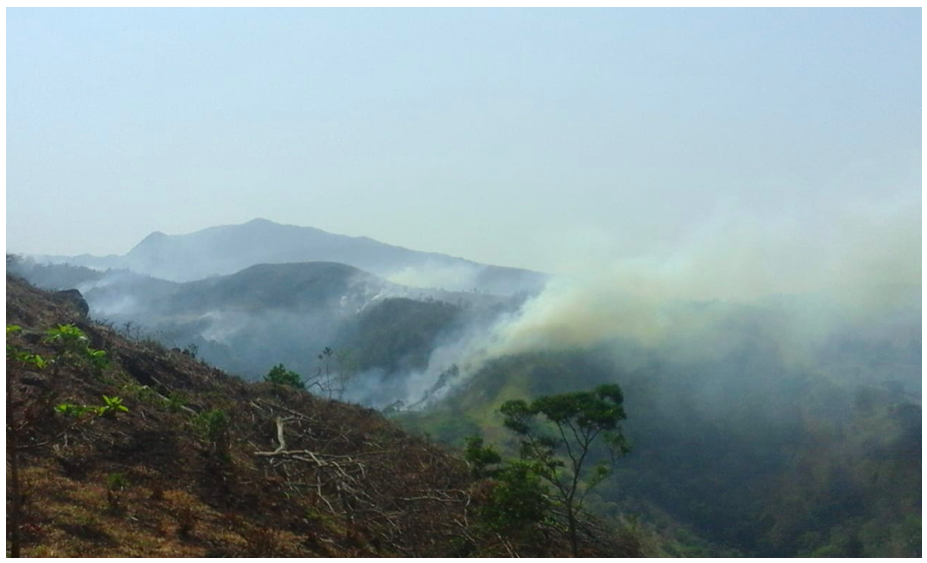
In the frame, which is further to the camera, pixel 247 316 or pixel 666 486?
pixel 247 316

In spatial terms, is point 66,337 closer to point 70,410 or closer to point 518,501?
point 70,410

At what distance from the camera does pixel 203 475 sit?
18047 mm

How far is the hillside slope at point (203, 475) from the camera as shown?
1397cm

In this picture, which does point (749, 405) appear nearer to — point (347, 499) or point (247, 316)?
point (347, 499)

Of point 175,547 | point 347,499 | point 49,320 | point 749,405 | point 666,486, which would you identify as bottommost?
point 666,486

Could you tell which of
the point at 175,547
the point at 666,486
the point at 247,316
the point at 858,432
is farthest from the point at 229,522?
the point at 247,316

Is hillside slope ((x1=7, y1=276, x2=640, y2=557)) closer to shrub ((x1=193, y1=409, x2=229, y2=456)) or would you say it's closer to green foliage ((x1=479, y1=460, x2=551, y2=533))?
shrub ((x1=193, y1=409, x2=229, y2=456))

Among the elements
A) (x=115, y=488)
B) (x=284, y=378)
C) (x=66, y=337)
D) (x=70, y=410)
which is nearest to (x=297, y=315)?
(x=284, y=378)

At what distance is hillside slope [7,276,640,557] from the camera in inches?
550

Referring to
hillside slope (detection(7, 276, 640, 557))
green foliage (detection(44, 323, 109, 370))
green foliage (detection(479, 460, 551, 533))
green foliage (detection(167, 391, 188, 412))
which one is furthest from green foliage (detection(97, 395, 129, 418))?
green foliage (detection(479, 460, 551, 533))

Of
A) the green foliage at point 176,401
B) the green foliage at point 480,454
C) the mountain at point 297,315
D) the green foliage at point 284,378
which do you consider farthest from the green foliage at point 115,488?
the mountain at point 297,315

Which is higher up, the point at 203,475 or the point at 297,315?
the point at 203,475

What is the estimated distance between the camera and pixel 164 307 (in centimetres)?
13212

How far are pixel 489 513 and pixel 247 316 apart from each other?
10887 cm
